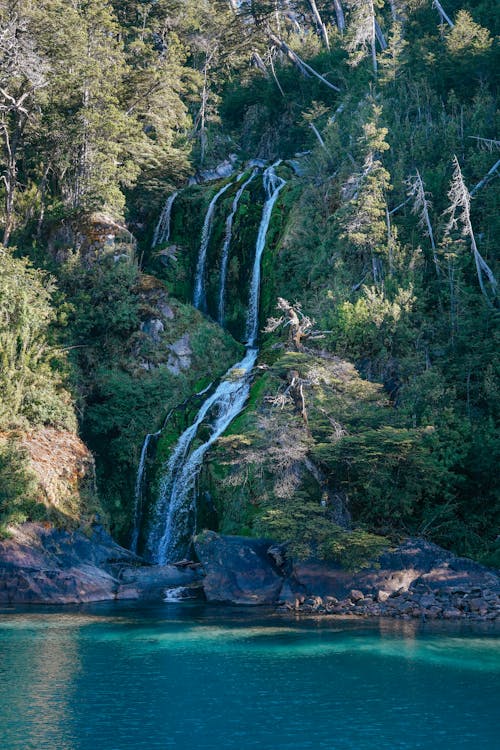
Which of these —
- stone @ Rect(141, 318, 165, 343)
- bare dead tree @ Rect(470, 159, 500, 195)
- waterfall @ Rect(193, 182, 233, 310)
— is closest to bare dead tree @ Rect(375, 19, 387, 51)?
waterfall @ Rect(193, 182, 233, 310)

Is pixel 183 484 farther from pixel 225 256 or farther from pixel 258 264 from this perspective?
pixel 225 256

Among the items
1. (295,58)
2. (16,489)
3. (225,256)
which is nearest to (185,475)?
(16,489)

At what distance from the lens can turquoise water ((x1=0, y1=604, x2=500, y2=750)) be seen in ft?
33.2

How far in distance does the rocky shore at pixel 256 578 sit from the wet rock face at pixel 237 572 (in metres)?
0.03

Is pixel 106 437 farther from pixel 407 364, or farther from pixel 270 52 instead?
pixel 270 52

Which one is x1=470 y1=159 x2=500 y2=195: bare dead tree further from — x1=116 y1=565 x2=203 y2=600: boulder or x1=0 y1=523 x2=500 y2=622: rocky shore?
x1=116 y1=565 x2=203 y2=600: boulder

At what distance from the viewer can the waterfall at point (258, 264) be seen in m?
35.3

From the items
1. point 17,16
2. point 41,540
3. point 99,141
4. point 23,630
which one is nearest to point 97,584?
point 41,540

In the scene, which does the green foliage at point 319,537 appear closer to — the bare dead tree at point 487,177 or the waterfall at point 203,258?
the bare dead tree at point 487,177

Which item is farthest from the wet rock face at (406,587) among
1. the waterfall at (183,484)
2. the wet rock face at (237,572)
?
the waterfall at (183,484)

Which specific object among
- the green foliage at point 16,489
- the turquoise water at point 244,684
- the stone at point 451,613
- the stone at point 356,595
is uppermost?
the green foliage at point 16,489

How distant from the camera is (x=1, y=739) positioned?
32.4 feet

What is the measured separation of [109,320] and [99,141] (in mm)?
10046

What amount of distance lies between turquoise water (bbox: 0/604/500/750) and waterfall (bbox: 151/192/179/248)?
85.5ft
